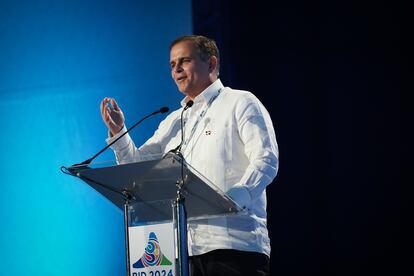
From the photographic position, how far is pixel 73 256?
3695 mm

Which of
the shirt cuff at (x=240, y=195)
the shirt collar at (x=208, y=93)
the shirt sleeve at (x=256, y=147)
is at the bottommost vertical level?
the shirt cuff at (x=240, y=195)

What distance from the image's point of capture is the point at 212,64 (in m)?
3.05

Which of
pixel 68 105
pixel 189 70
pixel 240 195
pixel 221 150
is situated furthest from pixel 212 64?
pixel 68 105

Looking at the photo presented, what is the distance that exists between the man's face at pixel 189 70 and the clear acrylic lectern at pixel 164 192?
0.78 m

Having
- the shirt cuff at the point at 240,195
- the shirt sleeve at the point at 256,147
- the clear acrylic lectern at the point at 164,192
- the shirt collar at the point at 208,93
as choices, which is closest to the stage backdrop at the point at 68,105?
the shirt collar at the point at 208,93

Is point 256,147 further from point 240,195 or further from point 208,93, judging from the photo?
point 208,93

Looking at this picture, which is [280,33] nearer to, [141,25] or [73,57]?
[141,25]

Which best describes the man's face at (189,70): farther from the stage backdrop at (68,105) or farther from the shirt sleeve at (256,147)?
the stage backdrop at (68,105)

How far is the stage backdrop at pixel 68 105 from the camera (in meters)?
3.70

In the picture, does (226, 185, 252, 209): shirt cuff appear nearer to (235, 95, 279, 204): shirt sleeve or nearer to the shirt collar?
(235, 95, 279, 204): shirt sleeve

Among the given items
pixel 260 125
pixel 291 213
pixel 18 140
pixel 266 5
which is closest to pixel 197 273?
pixel 260 125

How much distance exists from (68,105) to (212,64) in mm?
1146

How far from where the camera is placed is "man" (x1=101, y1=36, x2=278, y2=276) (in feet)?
8.16

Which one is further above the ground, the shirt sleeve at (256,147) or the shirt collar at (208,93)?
the shirt collar at (208,93)
